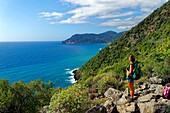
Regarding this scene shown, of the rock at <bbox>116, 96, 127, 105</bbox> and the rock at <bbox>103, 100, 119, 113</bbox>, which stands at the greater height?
the rock at <bbox>116, 96, 127, 105</bbox>

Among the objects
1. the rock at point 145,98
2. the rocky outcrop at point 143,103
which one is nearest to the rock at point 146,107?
the rocky outcrop at point 143,103

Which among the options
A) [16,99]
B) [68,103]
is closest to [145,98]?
[68,103]

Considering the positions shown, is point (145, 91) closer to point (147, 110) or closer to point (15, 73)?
point (147, 110)

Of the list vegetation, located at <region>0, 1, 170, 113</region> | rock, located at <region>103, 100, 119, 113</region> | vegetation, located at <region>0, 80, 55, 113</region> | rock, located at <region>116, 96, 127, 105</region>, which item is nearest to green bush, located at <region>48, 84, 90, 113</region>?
vegetation, located at <region>0, 1, 170, 113</region>

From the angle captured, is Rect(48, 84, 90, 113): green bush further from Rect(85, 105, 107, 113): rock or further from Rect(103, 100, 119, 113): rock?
Rect(103, 100, 119, 113): rock

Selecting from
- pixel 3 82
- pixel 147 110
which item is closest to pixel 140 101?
pixel 147 110

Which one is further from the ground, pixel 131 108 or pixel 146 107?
pixel 146 107

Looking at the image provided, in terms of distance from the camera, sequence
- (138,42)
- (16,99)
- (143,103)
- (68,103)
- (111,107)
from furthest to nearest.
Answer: (138,42)
(16,99)
(111,107)
(143,103)
(68,103)

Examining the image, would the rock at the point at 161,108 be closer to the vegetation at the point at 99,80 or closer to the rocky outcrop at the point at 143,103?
the rocky outcrop at the point at 143,103

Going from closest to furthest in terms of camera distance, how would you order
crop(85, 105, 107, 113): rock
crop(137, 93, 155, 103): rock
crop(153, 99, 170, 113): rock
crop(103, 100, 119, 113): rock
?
crop(153, 99, 170, 113): rock → crop(137, 93, 155, 103): rock → crop(85, 105, 107, 113): rock → crop(103, 100, 119, 113): rock

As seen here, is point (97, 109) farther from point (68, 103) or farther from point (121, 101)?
point (68, 103)

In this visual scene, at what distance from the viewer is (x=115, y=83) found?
27.1 meters

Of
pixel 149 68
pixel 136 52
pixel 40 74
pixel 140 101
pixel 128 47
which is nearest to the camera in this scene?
pixel 140 101

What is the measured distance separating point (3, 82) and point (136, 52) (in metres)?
69.4
